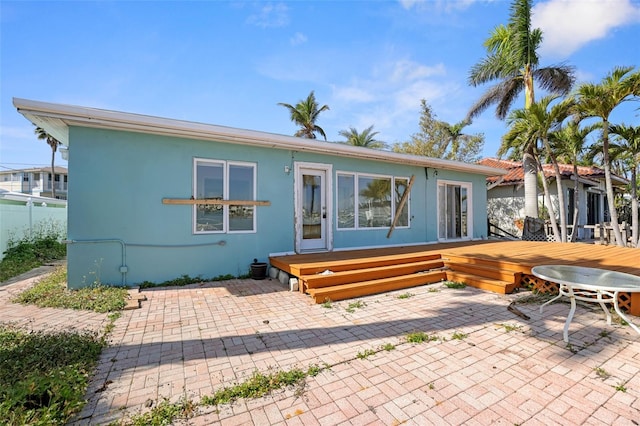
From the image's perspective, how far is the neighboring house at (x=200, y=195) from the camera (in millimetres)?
5074

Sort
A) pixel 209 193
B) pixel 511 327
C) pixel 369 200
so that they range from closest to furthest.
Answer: pixel 511 327, pixel 209 193, pixel 369 200

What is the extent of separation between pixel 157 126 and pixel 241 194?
78.3 inches

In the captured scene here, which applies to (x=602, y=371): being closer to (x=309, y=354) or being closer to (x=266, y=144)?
(x=309, y=354)

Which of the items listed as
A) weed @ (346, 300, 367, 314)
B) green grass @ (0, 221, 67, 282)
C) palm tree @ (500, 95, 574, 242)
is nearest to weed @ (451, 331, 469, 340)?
weed @ (346, 300, 367, 314)

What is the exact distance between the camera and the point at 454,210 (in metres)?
9.98

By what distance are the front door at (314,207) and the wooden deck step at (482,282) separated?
2.93m

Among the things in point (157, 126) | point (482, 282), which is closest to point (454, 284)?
point (482, 282)

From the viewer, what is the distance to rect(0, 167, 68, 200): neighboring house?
3256 centimetres

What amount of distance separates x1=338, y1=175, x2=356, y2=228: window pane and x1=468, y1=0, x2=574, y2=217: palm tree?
702 cm

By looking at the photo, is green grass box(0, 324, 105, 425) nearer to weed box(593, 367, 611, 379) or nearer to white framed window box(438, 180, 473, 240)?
weed box(593, 367, 611, 379)

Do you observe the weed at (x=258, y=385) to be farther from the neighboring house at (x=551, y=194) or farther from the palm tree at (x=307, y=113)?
the palm tree at (x=307, y=113)

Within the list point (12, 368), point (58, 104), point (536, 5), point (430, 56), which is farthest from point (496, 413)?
point (536, 5)

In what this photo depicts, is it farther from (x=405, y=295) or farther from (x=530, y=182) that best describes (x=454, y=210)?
(x=405, y=295)

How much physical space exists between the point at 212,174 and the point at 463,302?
523 cm
